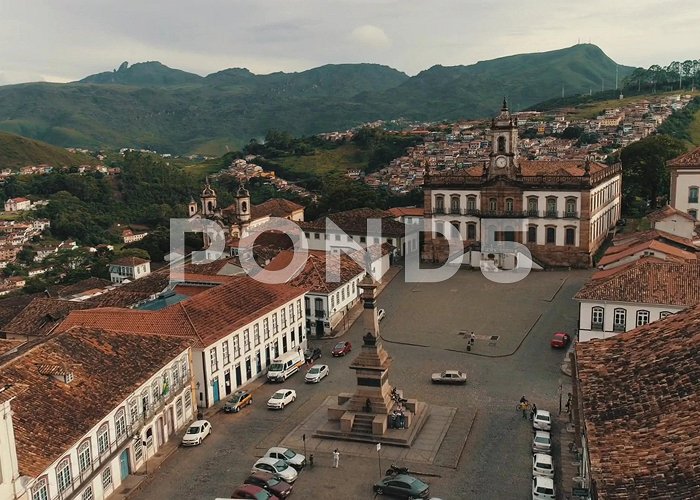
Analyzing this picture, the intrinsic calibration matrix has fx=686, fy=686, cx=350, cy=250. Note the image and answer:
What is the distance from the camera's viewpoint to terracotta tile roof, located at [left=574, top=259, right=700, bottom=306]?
29.4 meters

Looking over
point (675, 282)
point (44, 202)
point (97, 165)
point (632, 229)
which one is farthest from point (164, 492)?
point (97, 165)

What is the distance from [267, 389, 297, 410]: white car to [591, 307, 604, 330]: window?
537 inches

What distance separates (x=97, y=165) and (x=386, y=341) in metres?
143

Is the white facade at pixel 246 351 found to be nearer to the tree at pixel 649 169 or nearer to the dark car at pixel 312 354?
the dark car at pixel 312 354

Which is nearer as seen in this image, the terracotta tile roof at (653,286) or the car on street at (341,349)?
the terracotta tile roof at (653,286)

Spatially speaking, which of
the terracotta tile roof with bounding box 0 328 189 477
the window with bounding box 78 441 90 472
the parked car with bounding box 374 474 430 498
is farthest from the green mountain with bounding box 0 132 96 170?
the parked car with bounding box 374 474 430 498

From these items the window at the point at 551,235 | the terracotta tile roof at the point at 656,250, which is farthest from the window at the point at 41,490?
the window at the point at 551,235

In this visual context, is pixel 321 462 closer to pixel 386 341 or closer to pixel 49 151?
pixel 386 341

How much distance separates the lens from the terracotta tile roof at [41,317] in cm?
3809

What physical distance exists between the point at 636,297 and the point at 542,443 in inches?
375

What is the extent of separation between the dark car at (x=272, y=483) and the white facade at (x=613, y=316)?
15795 millimetres

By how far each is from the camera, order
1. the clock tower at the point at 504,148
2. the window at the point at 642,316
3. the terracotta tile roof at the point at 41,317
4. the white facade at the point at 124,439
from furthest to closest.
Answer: the clock tower at the point at 504,148 < the terracotta tile roof at the point at 41,317 < the window at the point at 642,316 < the white facade at the point at 124,439

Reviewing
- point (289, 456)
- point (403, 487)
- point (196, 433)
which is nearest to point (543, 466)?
point (403, 487)

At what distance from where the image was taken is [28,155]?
522 feet
